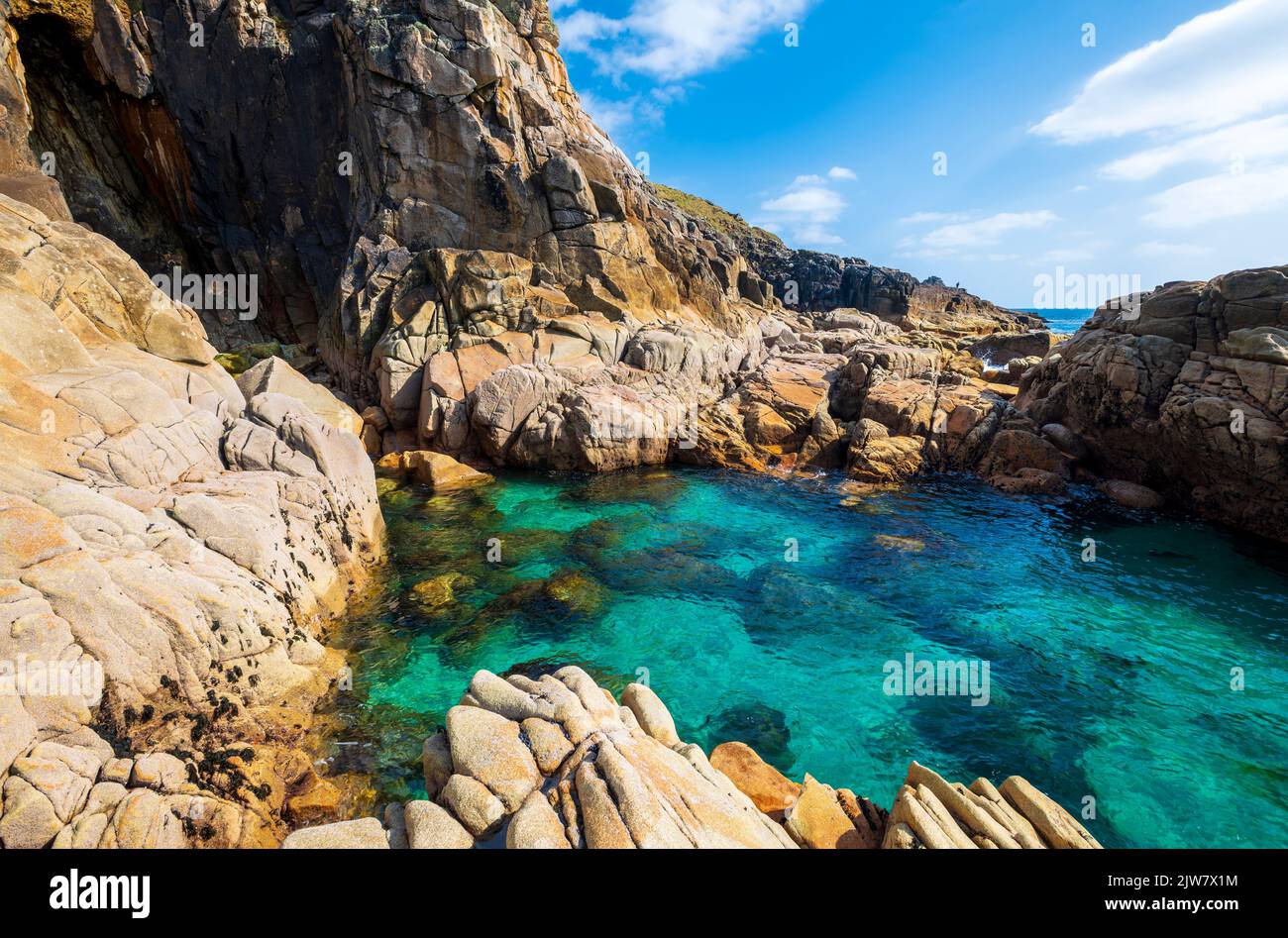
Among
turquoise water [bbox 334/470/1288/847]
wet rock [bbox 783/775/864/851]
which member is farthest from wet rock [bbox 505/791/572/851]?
turquoise water [bbox 334/470/1288/847]

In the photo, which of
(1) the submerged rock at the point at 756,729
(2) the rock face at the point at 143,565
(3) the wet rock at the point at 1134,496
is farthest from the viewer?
(3) the wet rock at the point at 1134,496

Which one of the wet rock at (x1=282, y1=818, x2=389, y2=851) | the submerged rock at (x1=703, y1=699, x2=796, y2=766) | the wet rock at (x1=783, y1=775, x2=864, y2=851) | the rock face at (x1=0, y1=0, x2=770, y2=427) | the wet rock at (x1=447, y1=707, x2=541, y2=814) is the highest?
the rock face at (x1=0, y1=0, x2=770, y2=427)

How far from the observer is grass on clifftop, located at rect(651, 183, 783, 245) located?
106062 millimetres

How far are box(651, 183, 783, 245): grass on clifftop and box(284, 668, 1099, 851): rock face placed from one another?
106 metres

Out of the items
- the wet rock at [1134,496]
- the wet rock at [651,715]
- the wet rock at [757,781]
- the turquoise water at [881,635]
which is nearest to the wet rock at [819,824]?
the wet rock at [757,781]

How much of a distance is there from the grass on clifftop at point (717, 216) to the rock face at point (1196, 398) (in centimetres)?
8379

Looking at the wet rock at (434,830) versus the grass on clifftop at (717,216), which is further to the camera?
the grass on clifftop at (717,216)

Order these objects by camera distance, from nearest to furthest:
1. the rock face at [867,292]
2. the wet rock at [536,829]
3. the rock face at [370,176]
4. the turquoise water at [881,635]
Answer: the wet rock at [536,829] → the turquoise water at [881,635] → the rock face at [370,176] → the rock face at [867,292]

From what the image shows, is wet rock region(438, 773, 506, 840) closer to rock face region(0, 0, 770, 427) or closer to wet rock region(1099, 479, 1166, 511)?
rock face region(0, 0, 770, 427)

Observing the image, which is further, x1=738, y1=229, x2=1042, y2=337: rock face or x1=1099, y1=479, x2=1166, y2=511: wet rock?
x1=738, y1=229, x2=1042, y2=337: rock face

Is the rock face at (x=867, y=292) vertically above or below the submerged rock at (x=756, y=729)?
above

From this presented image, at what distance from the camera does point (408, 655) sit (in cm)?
1362

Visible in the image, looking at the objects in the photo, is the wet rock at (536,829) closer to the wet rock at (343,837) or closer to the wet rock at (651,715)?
the wet rock at (343,837)

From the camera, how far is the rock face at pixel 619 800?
634cm
